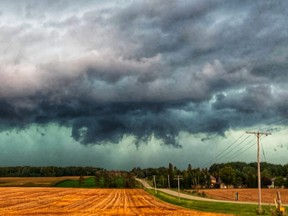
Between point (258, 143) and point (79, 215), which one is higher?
point (258, 143)

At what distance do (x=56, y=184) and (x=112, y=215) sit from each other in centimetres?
15179

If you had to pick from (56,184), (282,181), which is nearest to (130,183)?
(56,184)

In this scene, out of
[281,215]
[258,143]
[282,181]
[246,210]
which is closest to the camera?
[281,215]

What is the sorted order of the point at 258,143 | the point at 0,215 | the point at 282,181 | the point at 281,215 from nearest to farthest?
1. the point at 281,215
2. the point at 0,215
3. the point at 258,143
4. the point at 282,181

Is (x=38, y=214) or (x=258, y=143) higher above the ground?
(x=258, y=143)

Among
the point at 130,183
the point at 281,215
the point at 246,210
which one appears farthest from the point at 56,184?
the point at 281,215

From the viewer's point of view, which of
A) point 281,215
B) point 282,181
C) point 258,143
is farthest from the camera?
point 282,181

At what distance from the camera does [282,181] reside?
7657 inches

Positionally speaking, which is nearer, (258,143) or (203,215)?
(203,215)

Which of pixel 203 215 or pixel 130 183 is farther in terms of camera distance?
pixel 130 183

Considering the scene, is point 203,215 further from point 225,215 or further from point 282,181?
point 282,181

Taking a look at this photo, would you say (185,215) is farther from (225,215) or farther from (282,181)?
(282,181)

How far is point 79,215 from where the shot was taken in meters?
48.6

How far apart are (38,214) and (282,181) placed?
534ft
